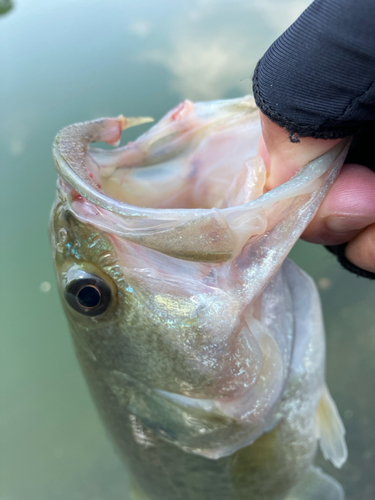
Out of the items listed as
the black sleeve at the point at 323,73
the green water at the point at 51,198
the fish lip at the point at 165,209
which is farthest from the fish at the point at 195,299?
the green water at the point at 51,198

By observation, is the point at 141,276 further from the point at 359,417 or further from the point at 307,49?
the point at 359,417

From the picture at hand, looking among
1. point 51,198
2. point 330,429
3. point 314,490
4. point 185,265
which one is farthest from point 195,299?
point 51,198

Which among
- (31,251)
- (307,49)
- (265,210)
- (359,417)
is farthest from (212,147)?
(31,251)

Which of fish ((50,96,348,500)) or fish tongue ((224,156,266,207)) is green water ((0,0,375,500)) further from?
fish tongue ((224,156,266,207))

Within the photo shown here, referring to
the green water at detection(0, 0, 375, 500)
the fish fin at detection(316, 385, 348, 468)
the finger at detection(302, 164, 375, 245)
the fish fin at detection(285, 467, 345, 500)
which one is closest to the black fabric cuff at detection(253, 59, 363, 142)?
the finger at detection(302, 164, 375, 245)

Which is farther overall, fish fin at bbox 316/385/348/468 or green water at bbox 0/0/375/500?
green water at bbox 0/0/375/500

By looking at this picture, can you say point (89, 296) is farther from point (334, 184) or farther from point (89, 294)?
point (334, 184)

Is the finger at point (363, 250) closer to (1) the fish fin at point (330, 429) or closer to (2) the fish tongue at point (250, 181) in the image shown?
(2) the fish tongue at point (250, 181)
